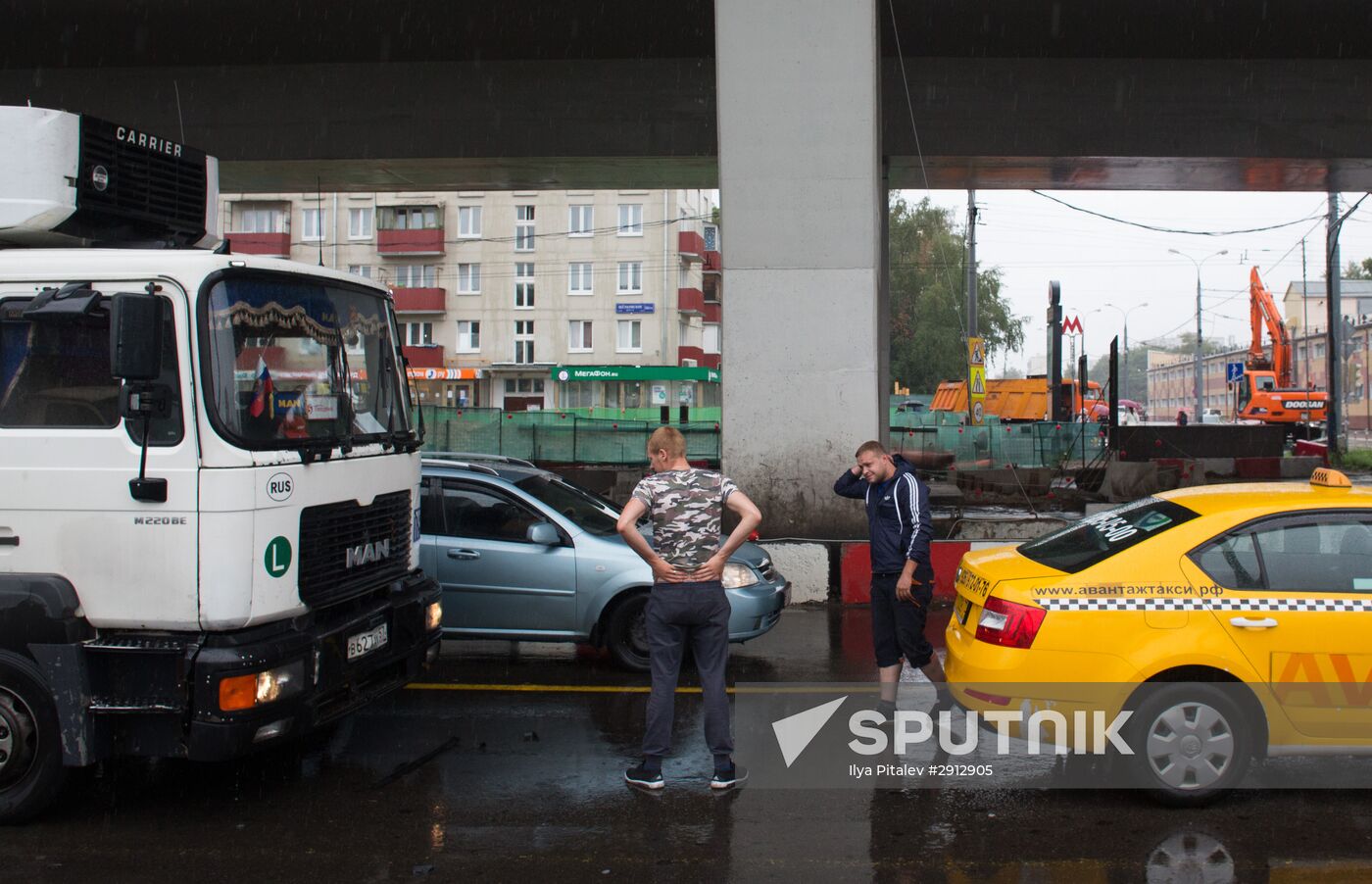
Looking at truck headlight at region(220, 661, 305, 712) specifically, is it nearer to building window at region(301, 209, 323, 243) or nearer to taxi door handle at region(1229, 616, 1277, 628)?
taxi door handle at region(1229, 616, 1277, 628)

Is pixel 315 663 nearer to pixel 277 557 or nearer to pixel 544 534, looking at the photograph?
pixel 277 557

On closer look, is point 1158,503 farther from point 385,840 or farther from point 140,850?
point 140,850

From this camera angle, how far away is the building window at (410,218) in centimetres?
5569

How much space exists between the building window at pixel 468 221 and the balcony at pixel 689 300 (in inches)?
421

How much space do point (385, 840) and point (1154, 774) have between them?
3601 mm

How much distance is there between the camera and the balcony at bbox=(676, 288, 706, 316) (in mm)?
55281

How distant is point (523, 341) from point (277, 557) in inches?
2040

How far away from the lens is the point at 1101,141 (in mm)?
16578

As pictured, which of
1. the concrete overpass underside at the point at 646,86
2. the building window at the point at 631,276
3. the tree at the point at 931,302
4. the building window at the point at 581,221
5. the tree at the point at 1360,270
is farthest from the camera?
the tree at the point at 1360,270

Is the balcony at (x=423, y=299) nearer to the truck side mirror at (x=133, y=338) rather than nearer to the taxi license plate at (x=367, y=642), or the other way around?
the taxi license plate at (x=367, y=642)

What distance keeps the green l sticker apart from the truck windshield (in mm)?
441

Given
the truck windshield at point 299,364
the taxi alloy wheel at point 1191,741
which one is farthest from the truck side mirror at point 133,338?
the taxi alloy wheel at point 1191,741

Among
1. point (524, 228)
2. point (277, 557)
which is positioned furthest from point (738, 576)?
point (524, 228)

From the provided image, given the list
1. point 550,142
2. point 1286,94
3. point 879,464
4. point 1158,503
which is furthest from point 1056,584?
point 1286,94
